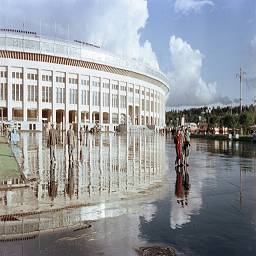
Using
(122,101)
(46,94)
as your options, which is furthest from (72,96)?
(122,101)

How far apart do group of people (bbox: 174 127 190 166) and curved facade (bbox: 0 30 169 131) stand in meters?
64.1

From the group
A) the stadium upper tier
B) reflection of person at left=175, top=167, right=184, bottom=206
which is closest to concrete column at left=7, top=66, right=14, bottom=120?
the stadium upper tier

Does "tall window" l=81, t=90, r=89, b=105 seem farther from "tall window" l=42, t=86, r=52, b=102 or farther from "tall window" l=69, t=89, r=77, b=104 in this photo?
"tall window" l=42, t=86, r=52, b=102

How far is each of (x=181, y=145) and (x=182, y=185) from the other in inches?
215

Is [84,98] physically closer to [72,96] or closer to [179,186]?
[72,96]

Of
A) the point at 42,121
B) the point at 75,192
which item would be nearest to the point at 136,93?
the point at 42,121

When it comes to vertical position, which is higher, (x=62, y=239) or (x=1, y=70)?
(x=1, y=70)

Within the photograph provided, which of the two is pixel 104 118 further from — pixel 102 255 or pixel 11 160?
pixel 102 255

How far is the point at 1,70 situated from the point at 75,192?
7787 centimetres

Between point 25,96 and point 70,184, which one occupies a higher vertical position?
point 25,96

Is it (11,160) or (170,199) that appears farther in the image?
(11,160)

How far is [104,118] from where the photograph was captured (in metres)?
102

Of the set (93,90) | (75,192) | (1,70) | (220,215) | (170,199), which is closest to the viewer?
(220,215)

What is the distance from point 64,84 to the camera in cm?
9156
